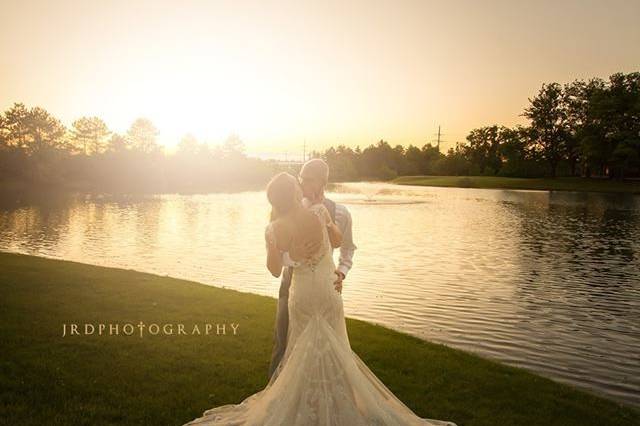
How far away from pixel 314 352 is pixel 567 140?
412ft

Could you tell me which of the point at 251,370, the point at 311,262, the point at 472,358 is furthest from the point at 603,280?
the point at 311,262

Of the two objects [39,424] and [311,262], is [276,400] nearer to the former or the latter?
[311,262]

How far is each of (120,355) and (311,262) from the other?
4897mm

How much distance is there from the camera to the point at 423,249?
84.4ft

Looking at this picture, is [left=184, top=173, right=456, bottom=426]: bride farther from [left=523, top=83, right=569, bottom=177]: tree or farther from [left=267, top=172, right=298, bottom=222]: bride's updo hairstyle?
[left=523, top=83, right=569, bottom=177]: tree

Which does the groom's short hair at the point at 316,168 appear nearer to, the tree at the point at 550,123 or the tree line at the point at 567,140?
the tree line at the point at 567,140

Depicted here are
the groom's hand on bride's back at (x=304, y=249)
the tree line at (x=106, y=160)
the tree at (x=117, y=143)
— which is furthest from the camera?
the tree at (x=117, y=143)

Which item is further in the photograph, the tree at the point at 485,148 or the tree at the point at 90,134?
the tree at the point at 485,148

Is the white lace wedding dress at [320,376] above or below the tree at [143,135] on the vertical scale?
below

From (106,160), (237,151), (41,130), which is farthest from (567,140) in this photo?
(41,130)

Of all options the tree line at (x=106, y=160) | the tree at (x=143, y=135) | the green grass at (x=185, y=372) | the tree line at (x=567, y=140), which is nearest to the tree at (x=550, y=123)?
the tree line at (x=567, y=140)

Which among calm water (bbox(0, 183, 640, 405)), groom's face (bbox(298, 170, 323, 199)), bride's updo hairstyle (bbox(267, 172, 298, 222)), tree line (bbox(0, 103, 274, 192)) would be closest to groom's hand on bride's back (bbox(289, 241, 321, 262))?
bride's updo hairstyle (bbox(267, 172, 298, 222))

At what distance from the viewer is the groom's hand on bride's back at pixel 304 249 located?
5.31 m

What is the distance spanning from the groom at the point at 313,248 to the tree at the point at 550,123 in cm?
12336
